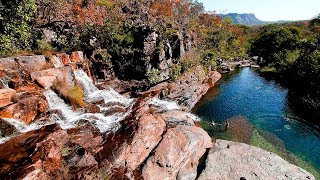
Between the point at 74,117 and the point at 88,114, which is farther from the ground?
the point at 74,117

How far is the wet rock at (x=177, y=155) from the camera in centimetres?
1700

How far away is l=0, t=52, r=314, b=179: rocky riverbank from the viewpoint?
49.5ft

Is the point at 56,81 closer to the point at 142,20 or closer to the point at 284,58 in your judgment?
the point at 142,20

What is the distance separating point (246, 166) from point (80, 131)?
12.8m

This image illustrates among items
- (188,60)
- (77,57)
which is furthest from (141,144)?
(188,60)

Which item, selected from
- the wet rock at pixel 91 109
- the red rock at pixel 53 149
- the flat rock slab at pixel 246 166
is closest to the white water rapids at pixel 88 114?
the wet rock at pixel 91 109

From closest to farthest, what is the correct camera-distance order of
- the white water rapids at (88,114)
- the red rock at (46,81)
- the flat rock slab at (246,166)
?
1. the flat rock slab at (246,166)
2. the white water rapids at (88,114)
3. the red rock at (46,81)

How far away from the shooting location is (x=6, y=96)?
64.6 ft

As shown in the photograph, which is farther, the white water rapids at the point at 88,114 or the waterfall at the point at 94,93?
the waterfall at the point at 94,93

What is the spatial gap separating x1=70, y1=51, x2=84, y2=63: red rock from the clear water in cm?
1567

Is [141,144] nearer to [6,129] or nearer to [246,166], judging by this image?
[246,166]

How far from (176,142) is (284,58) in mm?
48591

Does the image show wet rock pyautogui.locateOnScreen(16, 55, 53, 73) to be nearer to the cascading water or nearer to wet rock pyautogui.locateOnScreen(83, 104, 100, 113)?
the cascading water

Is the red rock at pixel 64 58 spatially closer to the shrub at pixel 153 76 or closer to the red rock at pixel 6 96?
the red rock at pixel 6 96
